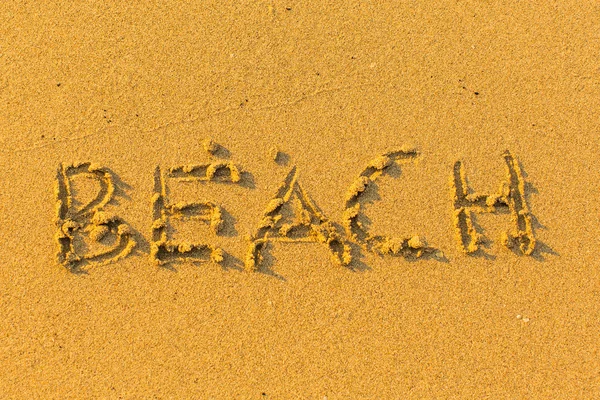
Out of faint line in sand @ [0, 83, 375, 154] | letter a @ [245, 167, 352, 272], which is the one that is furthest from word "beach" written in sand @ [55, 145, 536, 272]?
faint line in sand @ [0, 83, 375, 154]

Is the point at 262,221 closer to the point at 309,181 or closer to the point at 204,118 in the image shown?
the point at 309,181

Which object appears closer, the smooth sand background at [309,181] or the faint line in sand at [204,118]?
the smooth sand background at [309,181]

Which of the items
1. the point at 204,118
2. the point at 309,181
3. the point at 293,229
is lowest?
the point at 293,229

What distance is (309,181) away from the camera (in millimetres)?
1826

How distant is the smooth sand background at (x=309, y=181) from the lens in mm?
1685

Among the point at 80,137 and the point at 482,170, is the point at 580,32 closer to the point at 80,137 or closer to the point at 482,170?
the point at 482,170

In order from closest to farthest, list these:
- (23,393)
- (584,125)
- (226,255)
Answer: (23,393)
(226,255)
(584,125)

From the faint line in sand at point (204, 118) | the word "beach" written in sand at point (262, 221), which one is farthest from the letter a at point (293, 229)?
the faint line in sand at point (204, 118)

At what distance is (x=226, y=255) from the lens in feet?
5.76

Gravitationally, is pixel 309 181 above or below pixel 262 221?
above

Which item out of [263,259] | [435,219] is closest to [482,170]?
[435,219]

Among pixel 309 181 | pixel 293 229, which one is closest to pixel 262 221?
pixel 293 229

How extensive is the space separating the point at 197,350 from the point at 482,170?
4.33 ft

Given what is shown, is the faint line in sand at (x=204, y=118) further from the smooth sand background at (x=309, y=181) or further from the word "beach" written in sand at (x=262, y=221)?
the word "beach" written in sand at (x=262, y=221)
